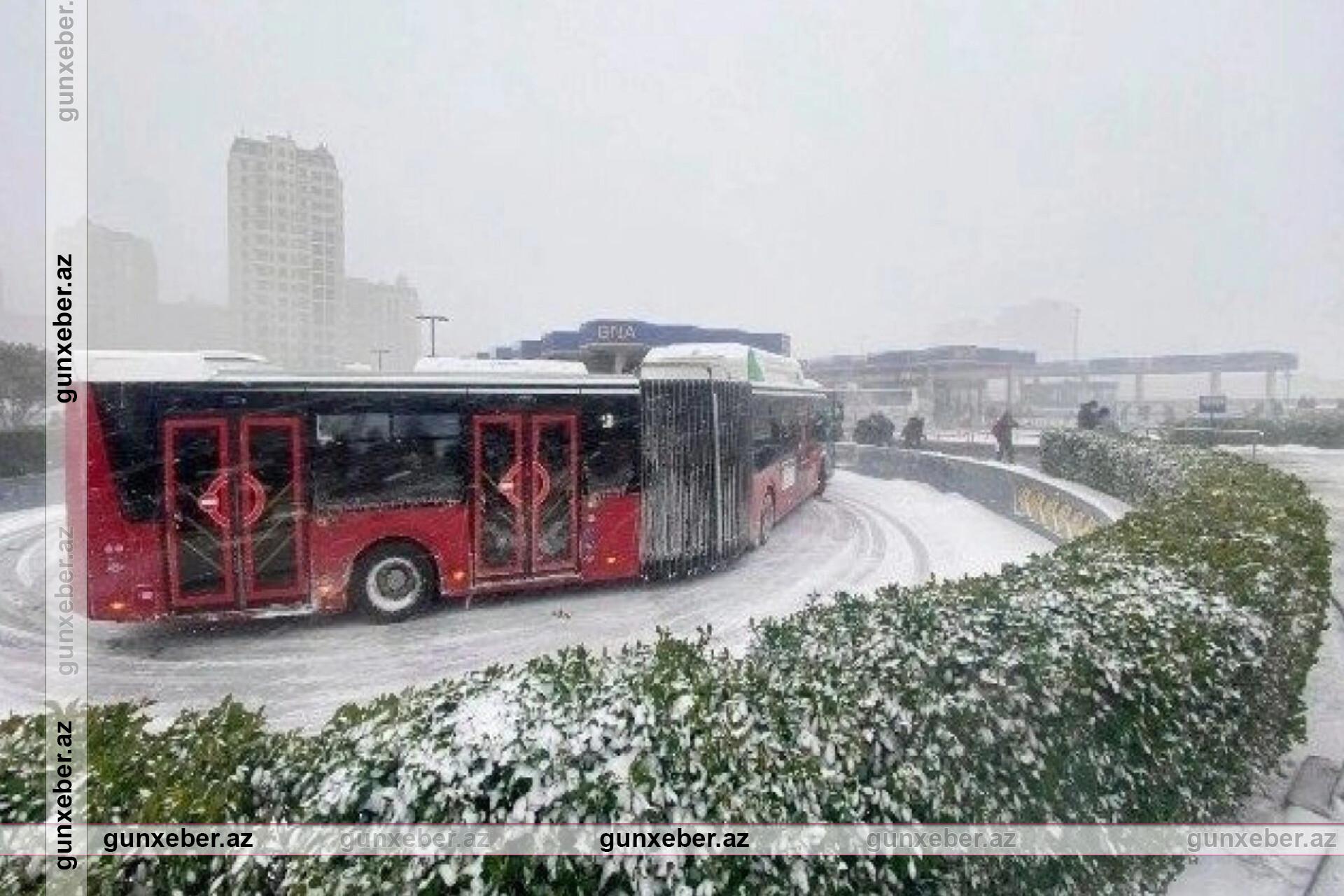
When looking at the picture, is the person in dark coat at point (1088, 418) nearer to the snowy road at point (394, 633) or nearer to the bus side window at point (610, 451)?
the snowy road at point (394, 633)

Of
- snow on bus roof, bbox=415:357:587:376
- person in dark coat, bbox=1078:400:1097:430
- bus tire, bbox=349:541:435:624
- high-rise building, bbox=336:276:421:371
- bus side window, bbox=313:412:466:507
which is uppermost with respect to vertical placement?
high-rise building, bbox=336:276:421:371

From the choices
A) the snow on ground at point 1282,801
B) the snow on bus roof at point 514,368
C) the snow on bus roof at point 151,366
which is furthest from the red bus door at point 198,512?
the snow on ground at point 1282,801

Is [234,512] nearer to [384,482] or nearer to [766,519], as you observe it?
[384,482]

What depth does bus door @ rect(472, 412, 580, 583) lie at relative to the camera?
939 cm

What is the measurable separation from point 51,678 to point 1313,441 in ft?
144

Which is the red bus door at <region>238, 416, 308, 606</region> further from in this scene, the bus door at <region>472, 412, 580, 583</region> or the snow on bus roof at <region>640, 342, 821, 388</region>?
the snow on bus roof at <region>640, 342, 821, 388</region>

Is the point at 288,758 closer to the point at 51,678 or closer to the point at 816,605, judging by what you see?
the point at 816,605

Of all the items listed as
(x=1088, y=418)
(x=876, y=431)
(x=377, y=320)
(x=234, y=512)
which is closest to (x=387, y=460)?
(x=234, y=512)

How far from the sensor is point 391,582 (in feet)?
30.0

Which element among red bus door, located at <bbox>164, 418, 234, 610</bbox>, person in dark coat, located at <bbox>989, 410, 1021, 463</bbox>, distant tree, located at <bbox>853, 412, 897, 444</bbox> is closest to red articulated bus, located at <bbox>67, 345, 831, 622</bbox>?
red bus door, located at <bbox>164, 418, 234, 610</bbox>

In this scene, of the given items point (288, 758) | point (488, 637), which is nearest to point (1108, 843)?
point (288, 758)

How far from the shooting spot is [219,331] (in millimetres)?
68500

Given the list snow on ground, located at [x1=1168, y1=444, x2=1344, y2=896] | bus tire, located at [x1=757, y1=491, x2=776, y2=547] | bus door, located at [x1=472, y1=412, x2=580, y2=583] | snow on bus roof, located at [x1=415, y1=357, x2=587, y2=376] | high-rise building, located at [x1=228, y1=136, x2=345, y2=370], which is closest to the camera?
snow on ground, located at [x1=1168, y1=444, x2=1344, y2=896]

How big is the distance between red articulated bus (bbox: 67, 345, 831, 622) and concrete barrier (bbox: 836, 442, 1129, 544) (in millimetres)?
5661
